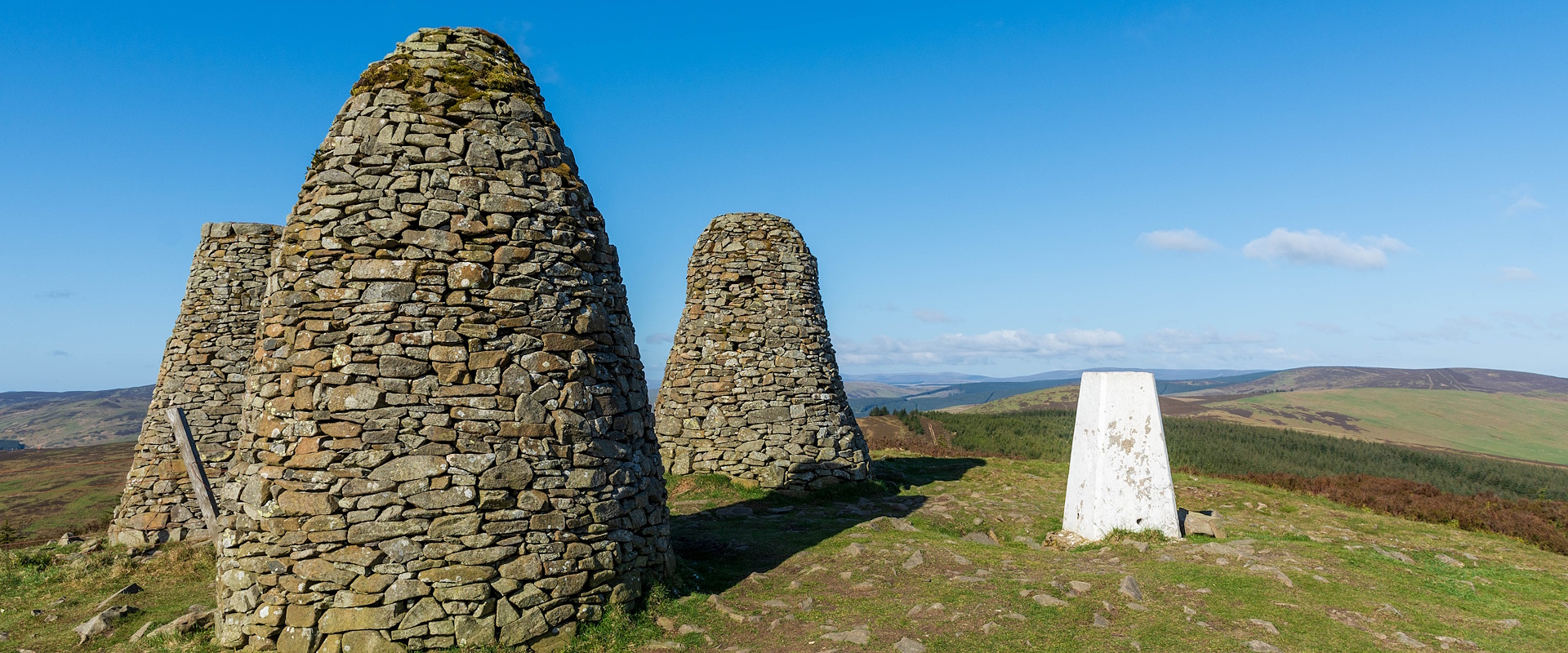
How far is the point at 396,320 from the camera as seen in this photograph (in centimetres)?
708

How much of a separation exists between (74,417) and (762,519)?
173 m

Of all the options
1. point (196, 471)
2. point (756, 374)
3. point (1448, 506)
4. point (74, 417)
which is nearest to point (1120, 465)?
point (756, 374)

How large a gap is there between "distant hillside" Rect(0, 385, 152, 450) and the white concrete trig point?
5082 inches

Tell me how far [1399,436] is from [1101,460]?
3498 inches

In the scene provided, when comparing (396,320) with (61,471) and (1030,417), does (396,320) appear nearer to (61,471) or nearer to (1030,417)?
(1030,417)

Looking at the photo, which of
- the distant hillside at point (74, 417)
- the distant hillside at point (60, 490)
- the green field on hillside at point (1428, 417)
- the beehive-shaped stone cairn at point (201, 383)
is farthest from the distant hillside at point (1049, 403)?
the distant hillside at point (74, 417)

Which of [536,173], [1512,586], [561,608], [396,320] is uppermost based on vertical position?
[536,173]

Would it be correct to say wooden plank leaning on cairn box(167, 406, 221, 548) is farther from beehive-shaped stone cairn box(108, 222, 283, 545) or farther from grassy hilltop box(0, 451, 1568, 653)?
beehive-shaped stone cairn box(108, 222, 283, 545)

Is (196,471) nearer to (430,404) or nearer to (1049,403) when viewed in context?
(430,404)

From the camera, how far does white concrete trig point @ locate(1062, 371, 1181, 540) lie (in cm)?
1149

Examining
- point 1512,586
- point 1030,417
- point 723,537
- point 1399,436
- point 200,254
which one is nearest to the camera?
point 1512,586

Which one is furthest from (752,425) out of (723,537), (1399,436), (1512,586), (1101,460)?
(1399,436)

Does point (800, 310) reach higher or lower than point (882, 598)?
higher

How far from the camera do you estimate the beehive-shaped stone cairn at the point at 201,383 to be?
14.8 meters
